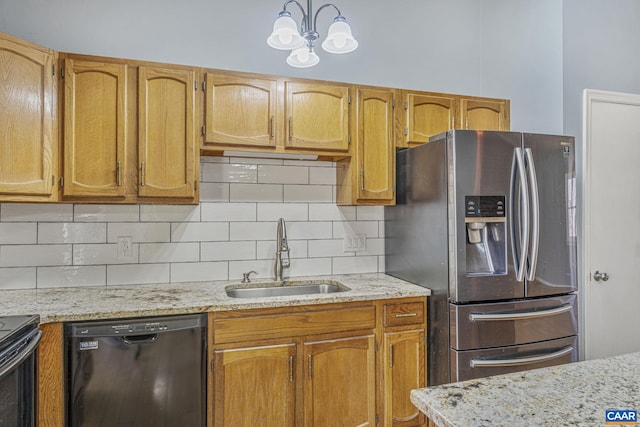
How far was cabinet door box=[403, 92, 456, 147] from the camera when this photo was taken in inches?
101

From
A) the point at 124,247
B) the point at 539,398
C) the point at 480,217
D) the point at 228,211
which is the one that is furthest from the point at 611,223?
the point at 124,247

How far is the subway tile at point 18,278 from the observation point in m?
2.17

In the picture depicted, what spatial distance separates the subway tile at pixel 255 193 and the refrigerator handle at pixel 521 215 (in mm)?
1398

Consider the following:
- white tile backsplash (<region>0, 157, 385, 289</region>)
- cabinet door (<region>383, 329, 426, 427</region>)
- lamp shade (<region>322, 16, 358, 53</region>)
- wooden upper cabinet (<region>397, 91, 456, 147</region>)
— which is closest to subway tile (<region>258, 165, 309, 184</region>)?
white tile backsplash (<region>0, 157, 385, 289</region>)

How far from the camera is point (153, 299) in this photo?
197 cm

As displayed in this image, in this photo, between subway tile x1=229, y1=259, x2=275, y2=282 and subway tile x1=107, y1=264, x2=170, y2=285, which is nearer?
subway tile x1=107, y1=264, x2=170, y2=285

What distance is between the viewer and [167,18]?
246 cm

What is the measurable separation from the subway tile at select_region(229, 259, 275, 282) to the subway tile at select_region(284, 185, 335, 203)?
0.45 m

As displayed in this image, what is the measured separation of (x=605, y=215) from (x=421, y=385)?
6.01ft

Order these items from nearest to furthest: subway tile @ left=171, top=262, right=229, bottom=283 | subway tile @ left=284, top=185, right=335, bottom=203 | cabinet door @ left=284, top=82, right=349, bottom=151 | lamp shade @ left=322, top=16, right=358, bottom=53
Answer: lamp shade @ left=322, top=16, right=358, bottom=53, cabinet door @ left=284, top=82, right=349, bottom=151, subway tile @ left=171, top=262, right=229, bottom=283, subway tile @ left=284, top=185, right=335, bottom=203

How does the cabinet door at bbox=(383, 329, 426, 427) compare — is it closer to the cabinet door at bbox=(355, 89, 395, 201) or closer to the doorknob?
the cabinet door at bbox=(355, 89, 395, 201)

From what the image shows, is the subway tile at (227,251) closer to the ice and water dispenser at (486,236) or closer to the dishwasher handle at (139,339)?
the dishwasher handle at (139,339)

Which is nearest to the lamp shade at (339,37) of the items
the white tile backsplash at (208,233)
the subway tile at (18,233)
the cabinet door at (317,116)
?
the cabinet door at (317,116)

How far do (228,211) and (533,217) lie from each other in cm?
180
